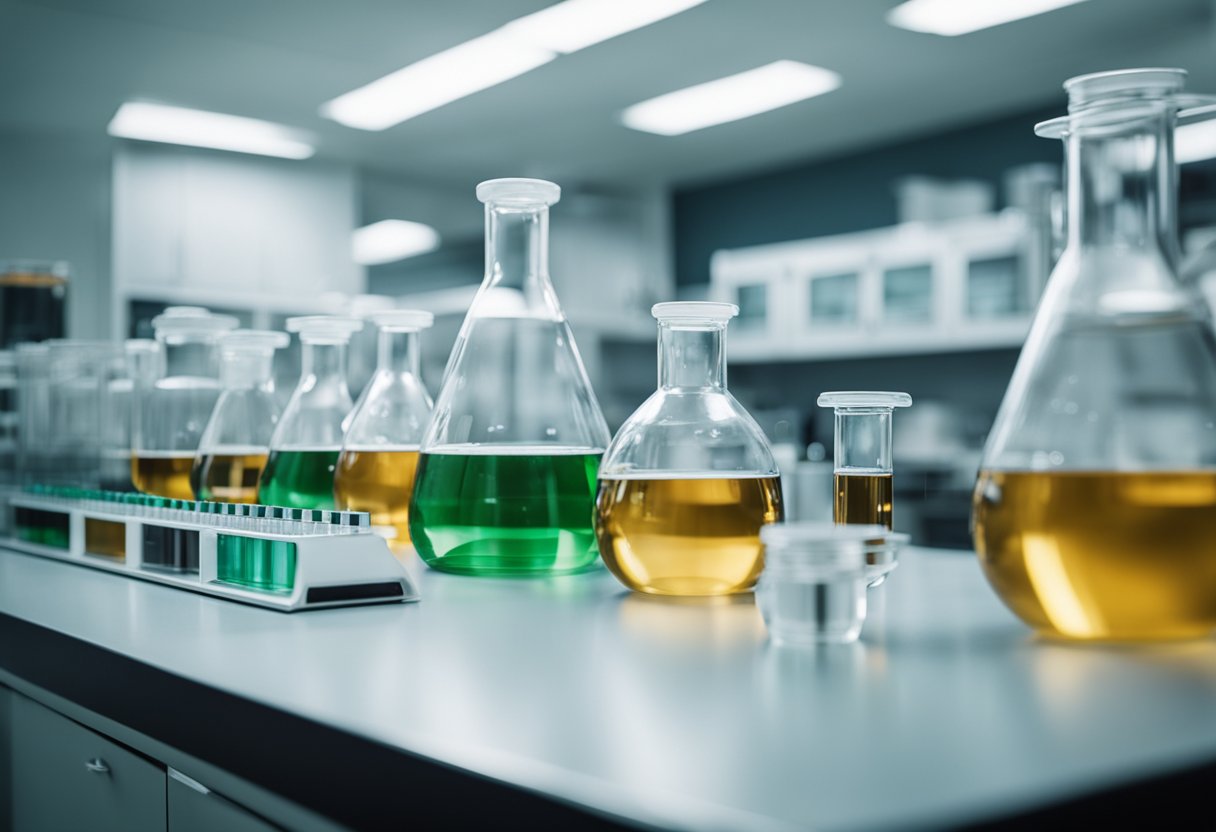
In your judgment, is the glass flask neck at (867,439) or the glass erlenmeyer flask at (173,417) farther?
the glass erlenmeyer flask at (173,417)

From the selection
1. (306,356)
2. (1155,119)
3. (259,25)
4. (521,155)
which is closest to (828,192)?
(521,155)

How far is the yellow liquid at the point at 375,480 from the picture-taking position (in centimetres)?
102

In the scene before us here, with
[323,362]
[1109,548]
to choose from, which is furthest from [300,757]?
[323,362]

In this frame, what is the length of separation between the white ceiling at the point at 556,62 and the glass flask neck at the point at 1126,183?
338 centimetres

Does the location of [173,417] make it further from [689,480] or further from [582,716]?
[582,716]

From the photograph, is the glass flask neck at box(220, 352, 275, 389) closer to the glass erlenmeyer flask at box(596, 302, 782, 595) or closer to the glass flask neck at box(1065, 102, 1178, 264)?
the glass erlenmeyer flask at box(596, 302, 782, 595)

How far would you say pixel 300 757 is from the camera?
1.49ft

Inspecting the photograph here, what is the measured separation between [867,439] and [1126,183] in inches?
9.3

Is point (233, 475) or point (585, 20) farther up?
point (585, 20)

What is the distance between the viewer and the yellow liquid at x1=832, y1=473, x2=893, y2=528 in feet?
2.46

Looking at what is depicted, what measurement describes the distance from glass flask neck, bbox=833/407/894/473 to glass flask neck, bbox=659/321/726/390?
3.7 inches

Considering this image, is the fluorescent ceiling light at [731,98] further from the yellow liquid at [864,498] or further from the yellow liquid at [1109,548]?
the yellow liquid at [1109,548]

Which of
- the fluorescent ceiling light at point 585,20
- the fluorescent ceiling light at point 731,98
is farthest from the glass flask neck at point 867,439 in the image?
the fluorescent ceiling light at point 731,98

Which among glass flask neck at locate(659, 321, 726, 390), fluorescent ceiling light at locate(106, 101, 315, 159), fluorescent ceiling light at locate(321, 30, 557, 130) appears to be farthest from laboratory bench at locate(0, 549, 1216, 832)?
fluorescent ceiling light at locate(106, 101, 315, 159)
